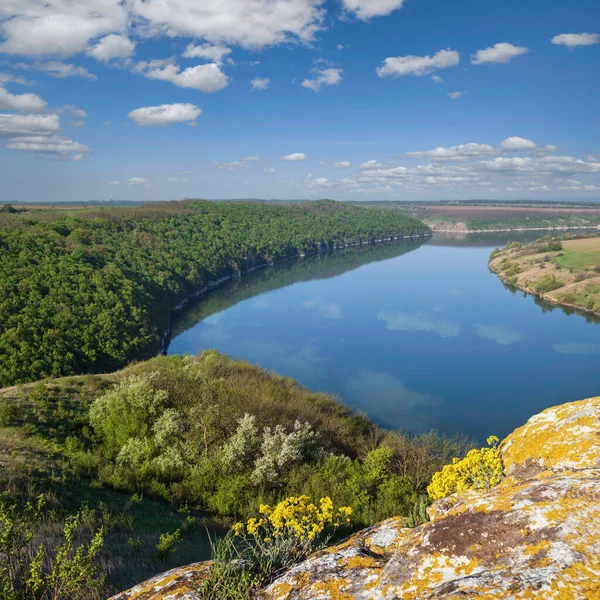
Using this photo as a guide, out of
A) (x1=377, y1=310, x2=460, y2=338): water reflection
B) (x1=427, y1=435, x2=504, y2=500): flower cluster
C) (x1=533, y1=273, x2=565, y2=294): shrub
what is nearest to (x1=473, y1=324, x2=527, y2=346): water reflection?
(x1=377, y1=310, x2=460, y2=338): water reflection

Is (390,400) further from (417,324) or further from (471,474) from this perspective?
(471,474)

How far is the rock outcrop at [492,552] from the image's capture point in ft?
7.85

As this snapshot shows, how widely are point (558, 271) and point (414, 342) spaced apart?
41.7m

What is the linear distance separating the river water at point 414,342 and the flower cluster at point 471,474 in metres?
24.8

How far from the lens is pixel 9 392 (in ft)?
51.9

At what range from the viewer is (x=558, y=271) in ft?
234

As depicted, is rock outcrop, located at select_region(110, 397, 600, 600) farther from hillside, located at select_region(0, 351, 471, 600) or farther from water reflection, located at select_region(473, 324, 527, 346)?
water reflection, located at select_region(473, 324, 527, 346)

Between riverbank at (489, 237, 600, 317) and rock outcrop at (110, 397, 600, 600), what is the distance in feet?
208

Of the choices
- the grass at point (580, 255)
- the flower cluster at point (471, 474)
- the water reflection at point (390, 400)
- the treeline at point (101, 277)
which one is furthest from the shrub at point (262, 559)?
the grass at point (580, 255)

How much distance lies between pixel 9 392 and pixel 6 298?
2747cm

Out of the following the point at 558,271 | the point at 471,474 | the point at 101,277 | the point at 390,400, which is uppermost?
the point at 471,474

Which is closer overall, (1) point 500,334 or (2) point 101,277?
(1) point 500,334

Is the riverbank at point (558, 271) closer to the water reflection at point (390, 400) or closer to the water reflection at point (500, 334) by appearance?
the water reflection at point (500, 334)

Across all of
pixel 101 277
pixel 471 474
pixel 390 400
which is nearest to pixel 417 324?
pixel 390 400
